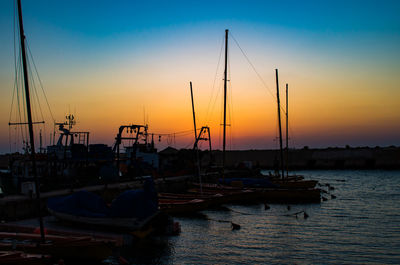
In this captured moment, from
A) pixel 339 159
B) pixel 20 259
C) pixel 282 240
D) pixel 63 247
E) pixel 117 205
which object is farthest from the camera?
pixel 339 159

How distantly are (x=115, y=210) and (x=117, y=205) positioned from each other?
0.27 m

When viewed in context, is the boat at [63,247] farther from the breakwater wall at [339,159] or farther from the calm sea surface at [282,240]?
the breakwater wall at [339,159]

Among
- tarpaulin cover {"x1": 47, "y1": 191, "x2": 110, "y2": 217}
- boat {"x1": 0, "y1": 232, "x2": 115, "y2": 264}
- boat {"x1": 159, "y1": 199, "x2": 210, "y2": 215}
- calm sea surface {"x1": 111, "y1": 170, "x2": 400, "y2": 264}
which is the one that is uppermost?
tarpaulin cover {"x1": 47, "y1": 191, "x2": 110, "y2": 217}

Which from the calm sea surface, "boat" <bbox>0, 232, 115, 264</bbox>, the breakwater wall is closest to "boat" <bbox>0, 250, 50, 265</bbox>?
"boat" <bbox>0, 232, 115, 264</bbox>

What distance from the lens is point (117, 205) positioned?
18.5 metres

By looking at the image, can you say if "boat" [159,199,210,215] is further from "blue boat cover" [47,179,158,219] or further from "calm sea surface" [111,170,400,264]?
"blue boat cover" [47,179,158,219]

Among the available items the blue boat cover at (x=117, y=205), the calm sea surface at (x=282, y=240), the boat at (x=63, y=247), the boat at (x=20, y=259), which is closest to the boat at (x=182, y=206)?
the calm sea surface at (x=282, y=240)

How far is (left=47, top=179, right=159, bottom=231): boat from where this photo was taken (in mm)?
18344

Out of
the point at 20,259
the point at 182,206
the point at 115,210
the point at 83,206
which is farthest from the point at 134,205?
the point at 182,206

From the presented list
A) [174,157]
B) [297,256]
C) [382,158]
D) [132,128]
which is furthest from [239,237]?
[382,158]

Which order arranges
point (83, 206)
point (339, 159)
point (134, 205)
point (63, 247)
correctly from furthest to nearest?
1. point (339, 159)
2. point (83, 206)
3. point (134, 205)
4. point (63, 247)

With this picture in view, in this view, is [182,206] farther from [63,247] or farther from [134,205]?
[63,247]

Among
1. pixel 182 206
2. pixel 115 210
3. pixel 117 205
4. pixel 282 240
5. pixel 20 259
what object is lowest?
pixel 282 240

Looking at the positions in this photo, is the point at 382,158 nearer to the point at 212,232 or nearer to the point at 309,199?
the point at 309,199
